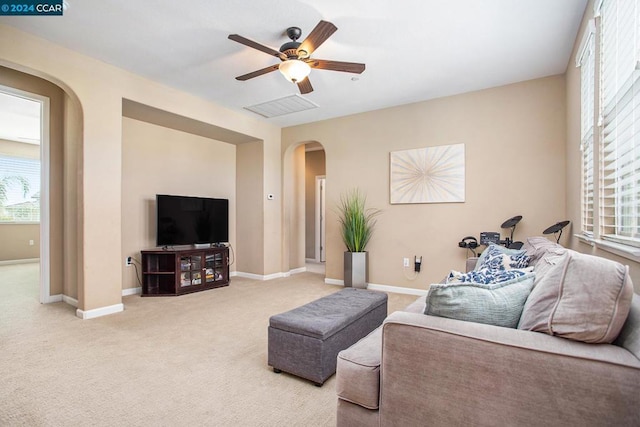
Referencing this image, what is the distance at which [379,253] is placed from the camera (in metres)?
4.62

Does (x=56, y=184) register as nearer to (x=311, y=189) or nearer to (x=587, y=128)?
(x=311, y=189)

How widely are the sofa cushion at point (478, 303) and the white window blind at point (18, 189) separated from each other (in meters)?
9.25

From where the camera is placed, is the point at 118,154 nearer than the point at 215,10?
Answer: No

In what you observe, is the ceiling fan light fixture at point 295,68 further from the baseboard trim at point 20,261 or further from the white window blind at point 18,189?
the baseboard trim at point 20,261

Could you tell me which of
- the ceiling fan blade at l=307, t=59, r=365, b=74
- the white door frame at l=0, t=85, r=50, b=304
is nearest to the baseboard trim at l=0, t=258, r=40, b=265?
the white door frame at l=0, t=85, r=50, b=304

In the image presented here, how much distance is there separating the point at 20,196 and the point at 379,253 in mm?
8107

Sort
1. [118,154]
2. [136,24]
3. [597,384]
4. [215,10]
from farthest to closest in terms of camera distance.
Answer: [118,154] → [136,24] → [215,10] → [597,384]

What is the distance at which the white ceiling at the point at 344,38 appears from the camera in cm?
241

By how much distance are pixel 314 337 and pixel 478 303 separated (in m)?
1.06

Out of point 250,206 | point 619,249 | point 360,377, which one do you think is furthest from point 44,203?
point 619,249

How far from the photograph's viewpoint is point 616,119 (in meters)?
1.72

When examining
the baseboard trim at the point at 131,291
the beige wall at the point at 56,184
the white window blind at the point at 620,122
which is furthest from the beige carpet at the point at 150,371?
the white window blind at the point at 620,122

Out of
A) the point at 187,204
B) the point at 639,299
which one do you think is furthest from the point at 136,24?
the point at 639,299

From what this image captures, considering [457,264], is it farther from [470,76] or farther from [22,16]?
[22,16]
